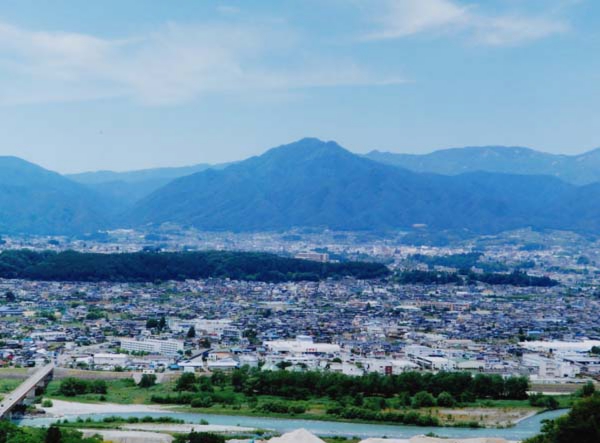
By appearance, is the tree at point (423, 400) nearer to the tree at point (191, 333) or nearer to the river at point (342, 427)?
the river at point (342, 427)

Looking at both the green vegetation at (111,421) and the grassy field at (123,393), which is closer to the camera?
the green vegetation at (111,421)

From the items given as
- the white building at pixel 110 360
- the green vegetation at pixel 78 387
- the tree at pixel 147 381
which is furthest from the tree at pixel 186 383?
the white building at pixel 110 360

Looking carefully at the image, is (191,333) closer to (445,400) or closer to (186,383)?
(186,383)

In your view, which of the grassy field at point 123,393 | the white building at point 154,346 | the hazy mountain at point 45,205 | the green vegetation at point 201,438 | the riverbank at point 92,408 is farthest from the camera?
the hazy mountain at point 45,205

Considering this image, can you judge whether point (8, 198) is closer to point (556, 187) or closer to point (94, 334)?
point (556, 187)

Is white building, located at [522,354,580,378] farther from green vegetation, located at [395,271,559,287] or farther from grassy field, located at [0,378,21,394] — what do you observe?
green vegetation, located at [395,271,559,287]

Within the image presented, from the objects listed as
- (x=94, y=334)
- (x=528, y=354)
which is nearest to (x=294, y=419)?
(x=528, y=354)

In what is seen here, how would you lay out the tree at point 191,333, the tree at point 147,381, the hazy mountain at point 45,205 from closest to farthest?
the tree at point 147,381 < the tree at point 191,333 < the hazy mountain at point 45,205
